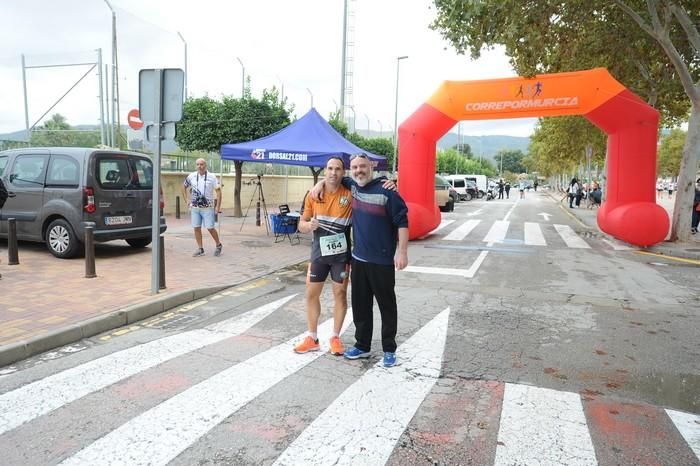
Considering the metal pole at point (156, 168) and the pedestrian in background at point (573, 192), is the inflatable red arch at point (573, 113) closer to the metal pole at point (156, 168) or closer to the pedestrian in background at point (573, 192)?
the metal pole at point (156, 168)

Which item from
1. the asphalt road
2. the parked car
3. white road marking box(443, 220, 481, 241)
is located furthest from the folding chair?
the parked car

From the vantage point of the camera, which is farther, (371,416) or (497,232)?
(497,232)

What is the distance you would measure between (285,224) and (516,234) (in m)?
7.22

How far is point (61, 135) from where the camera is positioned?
52.7ft

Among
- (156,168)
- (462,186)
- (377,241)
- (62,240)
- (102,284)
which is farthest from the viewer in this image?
(462,186)

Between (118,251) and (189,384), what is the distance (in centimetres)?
660

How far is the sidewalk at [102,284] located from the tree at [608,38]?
5.79m

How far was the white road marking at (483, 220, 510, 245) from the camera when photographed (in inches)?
533

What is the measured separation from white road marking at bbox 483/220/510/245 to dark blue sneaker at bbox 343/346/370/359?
361 inches

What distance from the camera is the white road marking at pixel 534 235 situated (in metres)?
13.2

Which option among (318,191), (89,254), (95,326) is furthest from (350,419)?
(89,254)

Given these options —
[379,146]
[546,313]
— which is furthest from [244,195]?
[546,313]

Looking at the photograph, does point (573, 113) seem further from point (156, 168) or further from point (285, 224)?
point (156, 168)


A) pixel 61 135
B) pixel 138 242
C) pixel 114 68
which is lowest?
pixel 138 242
